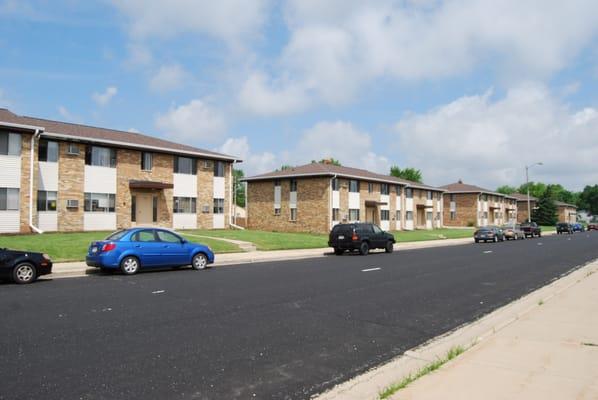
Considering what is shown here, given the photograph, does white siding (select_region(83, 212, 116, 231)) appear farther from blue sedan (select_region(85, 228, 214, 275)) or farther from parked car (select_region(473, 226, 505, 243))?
parked car (select_region(473, 226, 505, 243))

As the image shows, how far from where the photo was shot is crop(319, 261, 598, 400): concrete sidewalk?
462 cm

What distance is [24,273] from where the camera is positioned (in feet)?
41.2

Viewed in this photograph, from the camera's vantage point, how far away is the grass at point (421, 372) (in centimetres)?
466

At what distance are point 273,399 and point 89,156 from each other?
28.3 meters

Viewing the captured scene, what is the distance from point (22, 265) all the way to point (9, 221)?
15.4m

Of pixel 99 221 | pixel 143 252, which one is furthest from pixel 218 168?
pixel 143 252

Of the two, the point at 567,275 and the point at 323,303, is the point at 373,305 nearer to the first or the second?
the point at 323,303

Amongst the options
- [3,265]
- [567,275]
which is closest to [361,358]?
[3,265]

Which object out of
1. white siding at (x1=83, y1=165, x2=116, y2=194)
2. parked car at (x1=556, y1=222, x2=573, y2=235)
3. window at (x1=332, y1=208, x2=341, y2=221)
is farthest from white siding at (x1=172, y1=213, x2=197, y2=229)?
parked car at (x1=556, y1=222, x2=573, y2=235)

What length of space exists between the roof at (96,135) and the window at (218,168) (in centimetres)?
76

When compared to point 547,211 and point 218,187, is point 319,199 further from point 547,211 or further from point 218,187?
point 547,211

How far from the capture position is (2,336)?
6.88 m

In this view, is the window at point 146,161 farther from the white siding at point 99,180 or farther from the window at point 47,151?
the window at point 47,151

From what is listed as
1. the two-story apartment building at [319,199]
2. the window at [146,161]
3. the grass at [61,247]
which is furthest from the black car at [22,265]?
the two-story apartment building at [319,199]
